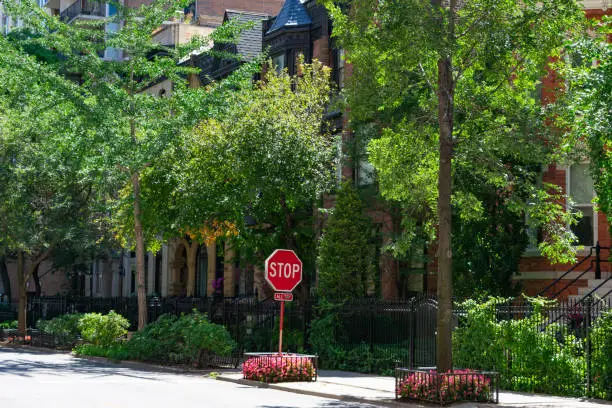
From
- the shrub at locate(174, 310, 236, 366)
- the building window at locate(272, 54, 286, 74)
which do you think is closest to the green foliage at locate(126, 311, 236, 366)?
the shrub at locate(174, 310, 236, 366)

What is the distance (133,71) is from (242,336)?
30.1 ft

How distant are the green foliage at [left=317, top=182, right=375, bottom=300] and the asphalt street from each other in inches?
224

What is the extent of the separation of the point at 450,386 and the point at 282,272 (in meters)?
6.37

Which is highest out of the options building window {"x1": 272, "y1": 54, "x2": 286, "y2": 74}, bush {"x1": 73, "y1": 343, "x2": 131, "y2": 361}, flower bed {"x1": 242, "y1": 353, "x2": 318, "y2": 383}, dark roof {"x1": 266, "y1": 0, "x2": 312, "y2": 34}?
dark roof {"x1": 266, "y1": 0, "x2": 312, "y2": 34}

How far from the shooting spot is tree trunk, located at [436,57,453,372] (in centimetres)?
1844

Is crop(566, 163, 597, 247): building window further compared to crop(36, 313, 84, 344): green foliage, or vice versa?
crop(36, 313, 84, 344): green foliage

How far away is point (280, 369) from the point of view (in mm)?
22469

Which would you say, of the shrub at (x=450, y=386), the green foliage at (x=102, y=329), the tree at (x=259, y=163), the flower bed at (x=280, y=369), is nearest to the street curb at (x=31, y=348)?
the green foliage at (x=102, y=329)

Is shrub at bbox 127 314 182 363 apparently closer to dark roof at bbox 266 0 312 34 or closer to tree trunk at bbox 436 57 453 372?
tree trunk at bbox 436 57 453 372

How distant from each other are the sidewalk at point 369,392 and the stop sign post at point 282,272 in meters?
1.48

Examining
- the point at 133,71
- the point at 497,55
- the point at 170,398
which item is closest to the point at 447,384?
the point at 170,398

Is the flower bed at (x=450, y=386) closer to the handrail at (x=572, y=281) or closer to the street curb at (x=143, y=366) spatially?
the handrail at (x=572, y=281)

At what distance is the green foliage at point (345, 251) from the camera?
2914cm

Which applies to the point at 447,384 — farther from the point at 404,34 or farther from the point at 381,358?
the point at 381,358
